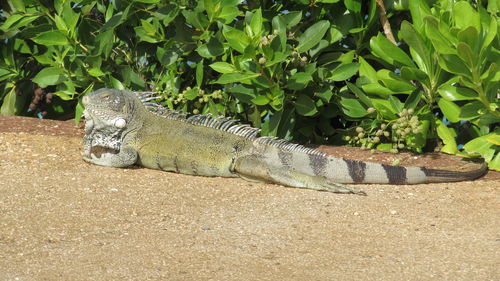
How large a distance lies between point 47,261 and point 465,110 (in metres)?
3.84

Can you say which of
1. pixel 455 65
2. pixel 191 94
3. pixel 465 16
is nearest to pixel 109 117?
pixel 191 94

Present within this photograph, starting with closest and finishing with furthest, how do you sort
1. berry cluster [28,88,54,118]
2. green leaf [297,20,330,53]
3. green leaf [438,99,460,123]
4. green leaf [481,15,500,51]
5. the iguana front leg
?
1. green leaf [481,15,500,51]
2. green leaf [438,99,460,123]
3. the iguana front leg
4. green leaf [297,20,330,53]
5. berry cluster [28,88,54,118]

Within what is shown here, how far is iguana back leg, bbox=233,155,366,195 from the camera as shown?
6766 mm

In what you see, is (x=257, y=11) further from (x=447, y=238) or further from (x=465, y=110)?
(x=447, y=238)

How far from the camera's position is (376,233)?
5.71 m

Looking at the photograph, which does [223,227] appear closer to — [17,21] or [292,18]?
[292,18]

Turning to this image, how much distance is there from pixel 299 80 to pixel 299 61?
0.28 meters

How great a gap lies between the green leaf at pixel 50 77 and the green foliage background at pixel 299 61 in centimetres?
1

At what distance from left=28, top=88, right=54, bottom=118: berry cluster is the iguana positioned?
5.51 ft

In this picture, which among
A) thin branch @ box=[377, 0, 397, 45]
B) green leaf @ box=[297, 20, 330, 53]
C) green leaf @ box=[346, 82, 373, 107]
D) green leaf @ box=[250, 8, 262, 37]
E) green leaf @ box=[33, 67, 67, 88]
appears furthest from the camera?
green leaf @ box=[33, 67, 67, 88]

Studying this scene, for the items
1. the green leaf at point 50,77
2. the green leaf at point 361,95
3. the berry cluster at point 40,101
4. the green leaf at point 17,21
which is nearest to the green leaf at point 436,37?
the green leaf at point 361,95

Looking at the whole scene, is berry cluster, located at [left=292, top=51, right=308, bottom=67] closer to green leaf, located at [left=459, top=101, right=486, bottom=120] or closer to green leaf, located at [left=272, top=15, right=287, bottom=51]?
green leaf, located at [left=272, top=15, right=287, bottom=51]

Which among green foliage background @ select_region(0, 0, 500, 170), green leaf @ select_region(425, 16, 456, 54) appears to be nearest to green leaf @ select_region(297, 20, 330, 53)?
green foliage background @ select_region(0, 0, 500, 170)

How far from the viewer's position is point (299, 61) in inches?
294
